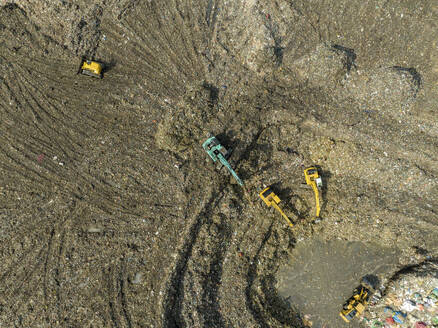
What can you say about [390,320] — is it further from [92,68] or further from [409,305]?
[92,68]

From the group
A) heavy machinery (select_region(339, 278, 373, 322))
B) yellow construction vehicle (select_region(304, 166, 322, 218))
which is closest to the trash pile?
heavy machinery (select_region(339, 278, 373, 322))

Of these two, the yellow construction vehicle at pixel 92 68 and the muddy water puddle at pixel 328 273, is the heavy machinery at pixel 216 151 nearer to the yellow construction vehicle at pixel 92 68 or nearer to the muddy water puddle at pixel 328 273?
the muddy water puddle at pixel 328 273

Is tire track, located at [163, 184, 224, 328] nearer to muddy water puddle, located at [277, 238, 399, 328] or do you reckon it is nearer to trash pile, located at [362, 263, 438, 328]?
muddy water puddle, located at [277, 238, 399, 328]

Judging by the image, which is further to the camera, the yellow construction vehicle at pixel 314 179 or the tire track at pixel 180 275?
the yellow construction vehicle at pixel 314 179

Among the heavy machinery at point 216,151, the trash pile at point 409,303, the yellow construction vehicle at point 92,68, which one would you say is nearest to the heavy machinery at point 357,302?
the trash pile at point 409,303

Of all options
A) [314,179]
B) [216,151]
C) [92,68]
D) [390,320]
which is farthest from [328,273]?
[92,68]

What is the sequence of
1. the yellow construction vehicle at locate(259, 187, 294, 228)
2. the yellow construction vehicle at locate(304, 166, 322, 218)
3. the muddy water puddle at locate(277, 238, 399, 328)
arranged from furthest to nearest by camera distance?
the muddy water puddle at locate(277, 238, 399, 328)
the yellow construction vehicle at locate(304, 166, 322, 218)
the yellow construction vehicle at locate(259, 187, 294, 228)
